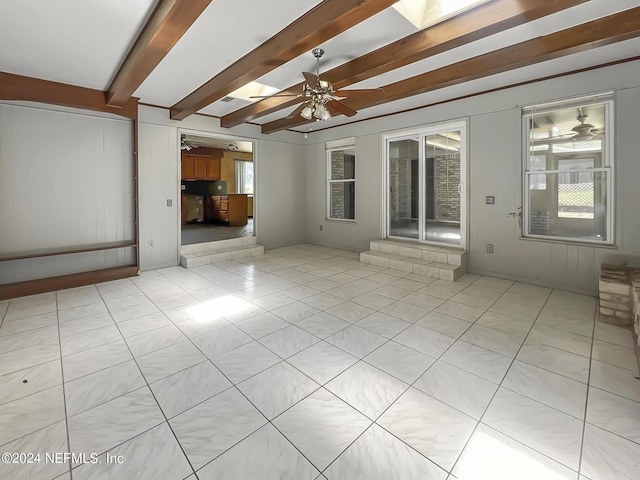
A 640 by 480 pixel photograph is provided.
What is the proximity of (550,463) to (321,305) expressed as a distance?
2.26 meters

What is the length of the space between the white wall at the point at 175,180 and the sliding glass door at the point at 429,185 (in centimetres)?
242

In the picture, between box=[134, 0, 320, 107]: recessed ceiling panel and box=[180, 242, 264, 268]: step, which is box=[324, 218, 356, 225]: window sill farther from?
box=[134, 0, 320, 107]: recessed ceiling panel

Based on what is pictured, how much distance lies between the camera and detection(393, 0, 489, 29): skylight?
255 centimetres

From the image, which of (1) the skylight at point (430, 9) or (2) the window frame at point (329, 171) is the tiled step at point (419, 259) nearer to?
(2) the window frame at point (329, 171)

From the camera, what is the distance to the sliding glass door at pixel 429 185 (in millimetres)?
4840

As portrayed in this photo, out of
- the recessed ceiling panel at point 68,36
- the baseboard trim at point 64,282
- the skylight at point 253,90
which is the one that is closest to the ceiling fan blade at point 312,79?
the recessed ceiling panel at point 68,36

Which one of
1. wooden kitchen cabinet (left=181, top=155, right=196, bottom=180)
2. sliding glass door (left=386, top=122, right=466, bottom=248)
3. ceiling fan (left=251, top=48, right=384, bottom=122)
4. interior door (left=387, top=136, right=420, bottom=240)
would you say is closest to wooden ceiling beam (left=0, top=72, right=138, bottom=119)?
ceiling fan (left=251, top=48, right=384, bottom=122)

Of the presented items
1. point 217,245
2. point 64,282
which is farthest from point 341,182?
point 64,282

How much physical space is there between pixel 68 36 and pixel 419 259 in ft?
16.6

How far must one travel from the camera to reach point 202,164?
10133 millimetres

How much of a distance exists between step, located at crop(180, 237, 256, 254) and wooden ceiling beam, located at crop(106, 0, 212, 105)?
107 inches

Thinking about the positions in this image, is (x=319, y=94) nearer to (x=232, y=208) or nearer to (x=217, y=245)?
(x=217, y=245)

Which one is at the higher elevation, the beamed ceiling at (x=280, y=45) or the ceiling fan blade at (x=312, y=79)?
the beamed ceiling at (x=280, y=45)

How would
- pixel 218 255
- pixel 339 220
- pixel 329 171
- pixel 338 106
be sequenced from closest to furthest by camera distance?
1. pixel 338 106
2. pixel 218 255
3. pixel 339 220
4. pixel 329 171
